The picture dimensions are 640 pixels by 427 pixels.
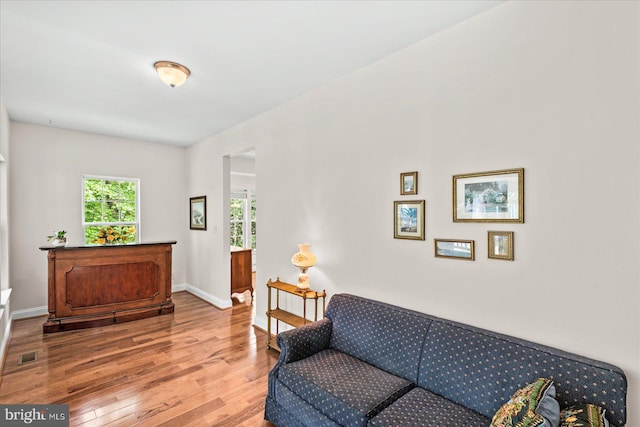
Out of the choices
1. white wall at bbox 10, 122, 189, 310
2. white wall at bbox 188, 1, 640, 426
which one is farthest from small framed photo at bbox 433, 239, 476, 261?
white wall at bbox 10, 122, 189, 310

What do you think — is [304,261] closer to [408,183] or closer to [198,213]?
[408,183]

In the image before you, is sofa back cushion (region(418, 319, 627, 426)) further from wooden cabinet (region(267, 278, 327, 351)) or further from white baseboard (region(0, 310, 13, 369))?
white baseboard (region(0, 310, 13, 369))

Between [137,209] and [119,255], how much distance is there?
1.44 metres

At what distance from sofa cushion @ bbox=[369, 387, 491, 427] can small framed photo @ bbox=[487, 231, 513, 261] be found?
883 mm

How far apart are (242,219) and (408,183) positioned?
565cm

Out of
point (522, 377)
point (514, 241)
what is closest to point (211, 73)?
point (514, 241)

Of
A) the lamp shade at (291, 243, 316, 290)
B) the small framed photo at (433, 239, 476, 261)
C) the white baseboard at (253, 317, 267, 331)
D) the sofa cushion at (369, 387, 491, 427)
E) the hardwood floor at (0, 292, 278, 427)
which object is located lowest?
the hardwood floor at (0, 292, 278, 427)

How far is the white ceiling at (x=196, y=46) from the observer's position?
2.00m

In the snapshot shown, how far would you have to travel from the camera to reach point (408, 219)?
239cm

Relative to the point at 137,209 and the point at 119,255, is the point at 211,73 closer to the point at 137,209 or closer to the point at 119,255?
the point at 119,255

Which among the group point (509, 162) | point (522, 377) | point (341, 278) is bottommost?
point (522, 377)

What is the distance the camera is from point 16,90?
3199 millimetres

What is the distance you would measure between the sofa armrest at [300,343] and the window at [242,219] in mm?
5200

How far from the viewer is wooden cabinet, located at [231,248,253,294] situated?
205 inches
